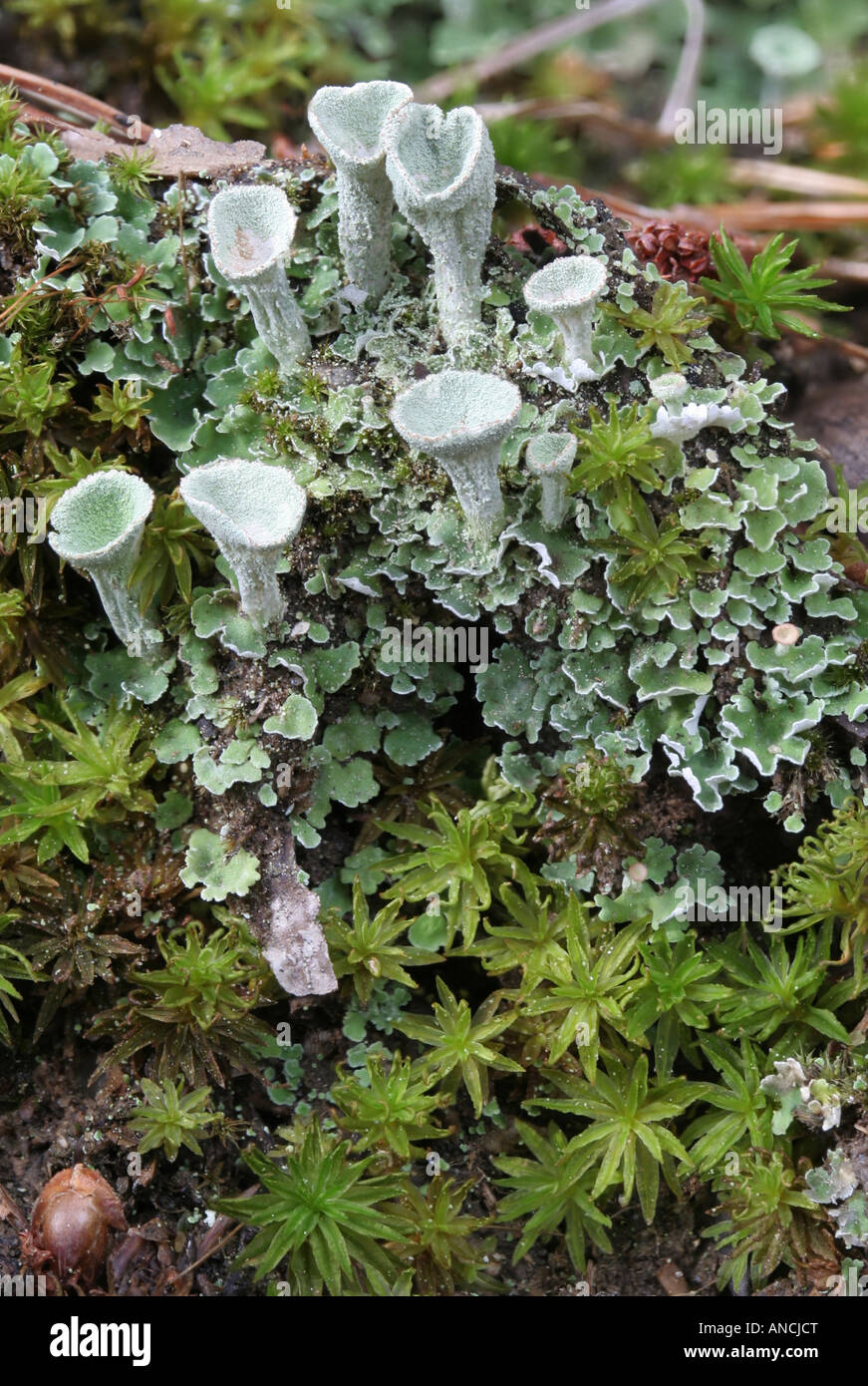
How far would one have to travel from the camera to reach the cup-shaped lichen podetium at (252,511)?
2205 millimetres

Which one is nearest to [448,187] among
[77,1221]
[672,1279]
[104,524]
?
[104,524]

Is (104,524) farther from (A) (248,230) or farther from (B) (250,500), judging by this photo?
(A) (248,230)

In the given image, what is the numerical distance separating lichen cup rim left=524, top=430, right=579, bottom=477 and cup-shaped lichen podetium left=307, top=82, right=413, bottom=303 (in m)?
0.62

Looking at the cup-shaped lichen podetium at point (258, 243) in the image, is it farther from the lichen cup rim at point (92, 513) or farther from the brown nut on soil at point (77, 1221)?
the brown nut on soil at point (77, 1221)

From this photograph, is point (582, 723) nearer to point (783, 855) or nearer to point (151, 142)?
point (783, 855)

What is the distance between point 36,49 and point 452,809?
2.88 meters

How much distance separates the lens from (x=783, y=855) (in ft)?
8.48

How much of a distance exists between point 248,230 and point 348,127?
299 mm

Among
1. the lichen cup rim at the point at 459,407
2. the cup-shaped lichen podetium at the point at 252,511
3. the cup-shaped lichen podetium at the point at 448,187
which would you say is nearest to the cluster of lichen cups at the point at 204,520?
the cup-shaped lichen podetium at the point at 252,511

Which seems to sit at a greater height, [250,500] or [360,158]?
[360,158]

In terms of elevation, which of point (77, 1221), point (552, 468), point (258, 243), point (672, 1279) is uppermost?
point (258, 243)

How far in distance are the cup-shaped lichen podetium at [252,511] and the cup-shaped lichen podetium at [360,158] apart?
574 millimetres

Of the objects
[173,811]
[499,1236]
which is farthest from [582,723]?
[499,1236]

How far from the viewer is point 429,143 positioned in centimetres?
238
